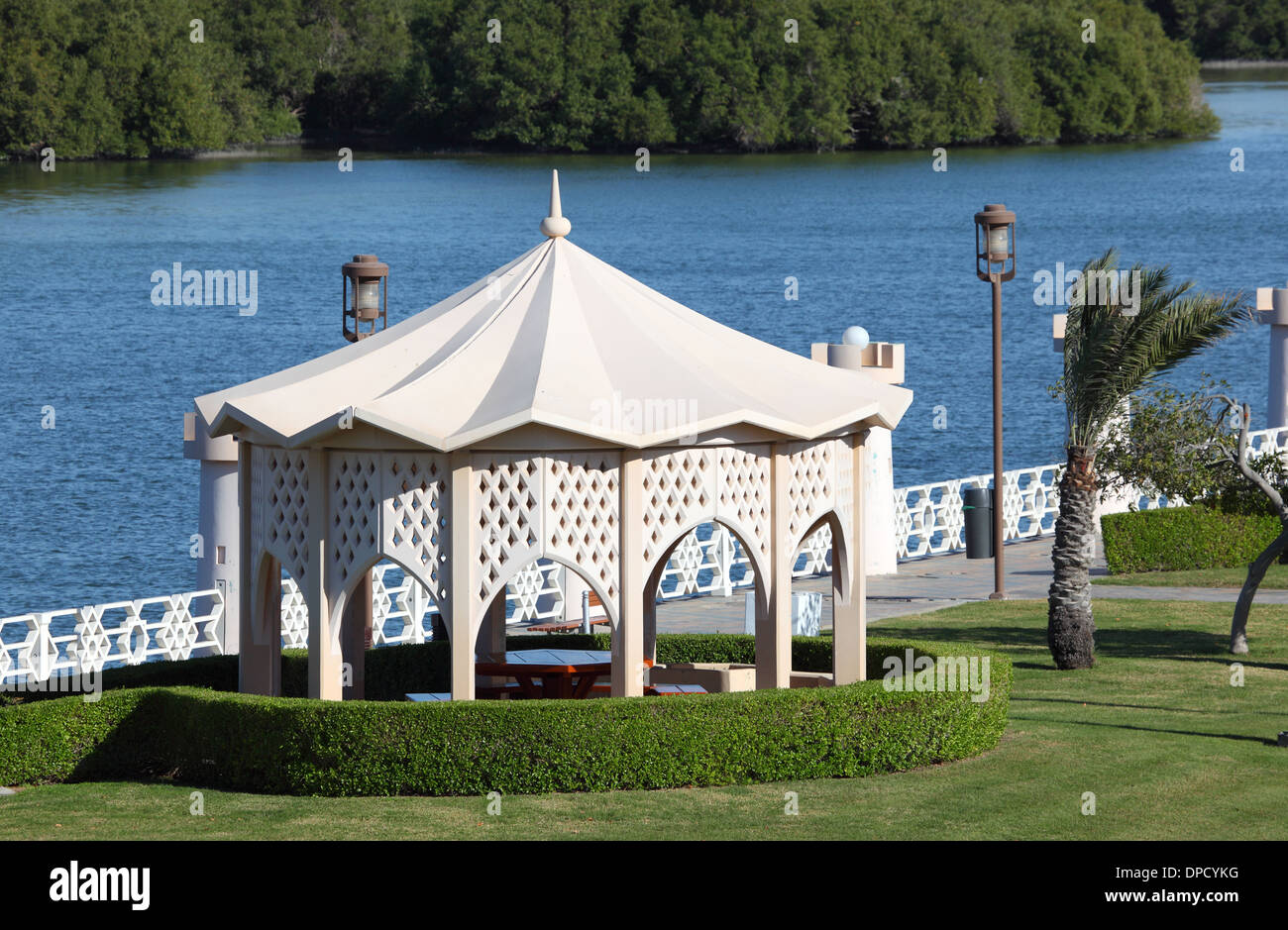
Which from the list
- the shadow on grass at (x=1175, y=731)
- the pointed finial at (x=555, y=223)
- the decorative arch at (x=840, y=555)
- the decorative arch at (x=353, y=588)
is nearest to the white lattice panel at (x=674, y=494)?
the decorative arch at (x=840, y=555)

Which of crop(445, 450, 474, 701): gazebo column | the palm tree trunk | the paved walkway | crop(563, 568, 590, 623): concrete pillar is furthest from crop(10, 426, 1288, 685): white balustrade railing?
crop(445, 450, 474, 701): gazebo column

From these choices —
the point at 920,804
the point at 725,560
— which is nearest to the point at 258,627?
the point at 920,804

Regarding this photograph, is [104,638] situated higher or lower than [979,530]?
lower

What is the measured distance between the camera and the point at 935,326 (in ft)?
221

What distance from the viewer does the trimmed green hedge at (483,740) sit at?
477 inches

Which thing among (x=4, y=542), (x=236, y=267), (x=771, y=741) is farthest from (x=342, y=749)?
(x=236, y=267)

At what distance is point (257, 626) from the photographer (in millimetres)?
13734

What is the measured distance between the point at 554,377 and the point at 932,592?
10559 millimetres

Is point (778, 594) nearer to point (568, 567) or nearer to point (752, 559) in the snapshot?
point (752, 559)

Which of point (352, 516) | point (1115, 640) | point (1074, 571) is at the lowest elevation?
point (1115, 640)

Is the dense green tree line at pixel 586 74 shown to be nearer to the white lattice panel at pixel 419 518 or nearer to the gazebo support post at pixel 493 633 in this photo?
the gazebo support post at pixel 493 633

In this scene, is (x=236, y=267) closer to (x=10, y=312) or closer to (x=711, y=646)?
(x=10, y=312)

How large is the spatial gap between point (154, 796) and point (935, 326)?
5710 centimetres

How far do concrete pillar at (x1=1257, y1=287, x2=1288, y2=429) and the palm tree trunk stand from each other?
36.2ft
